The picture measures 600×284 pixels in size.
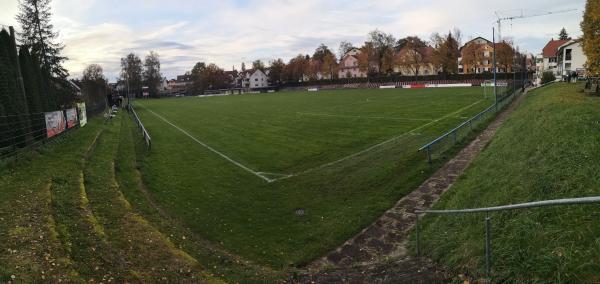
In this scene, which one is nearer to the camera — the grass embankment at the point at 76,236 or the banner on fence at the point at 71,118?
the grass embankment at the point at 76,236

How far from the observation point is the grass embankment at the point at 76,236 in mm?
7438

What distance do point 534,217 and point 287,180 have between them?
12.4 meters

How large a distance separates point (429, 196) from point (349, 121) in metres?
21.9

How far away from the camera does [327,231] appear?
12.2 meters

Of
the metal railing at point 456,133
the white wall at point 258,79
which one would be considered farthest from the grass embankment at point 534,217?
the white wall at point 258,79

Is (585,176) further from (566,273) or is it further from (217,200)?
(217,200)

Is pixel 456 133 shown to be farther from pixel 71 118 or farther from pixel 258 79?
pixel 258 79

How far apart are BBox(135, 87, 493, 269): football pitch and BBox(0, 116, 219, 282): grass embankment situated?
6.99ft

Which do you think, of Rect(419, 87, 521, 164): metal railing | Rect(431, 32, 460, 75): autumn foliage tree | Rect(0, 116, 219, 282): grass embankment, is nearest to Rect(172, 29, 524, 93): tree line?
Rect(431, 32, 460, 75): autumn foliage tree

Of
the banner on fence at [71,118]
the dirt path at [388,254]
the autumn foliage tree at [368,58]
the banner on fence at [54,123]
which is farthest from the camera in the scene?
the autumn foliage tree at [368,58]

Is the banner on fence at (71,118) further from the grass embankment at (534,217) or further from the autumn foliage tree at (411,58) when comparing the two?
the autumn foliage tree at (411,58)

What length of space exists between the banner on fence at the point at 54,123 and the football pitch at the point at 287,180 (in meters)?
5.62

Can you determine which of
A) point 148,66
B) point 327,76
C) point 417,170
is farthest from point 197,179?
point 148,66

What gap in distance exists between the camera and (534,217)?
6.83 m
